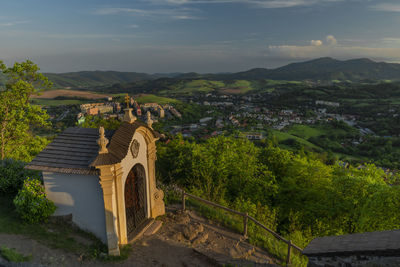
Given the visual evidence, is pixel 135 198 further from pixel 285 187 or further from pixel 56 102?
pixel 56 102

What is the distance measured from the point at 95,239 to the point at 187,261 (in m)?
3.38

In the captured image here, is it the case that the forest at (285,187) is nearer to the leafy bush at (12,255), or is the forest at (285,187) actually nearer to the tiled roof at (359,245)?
the tiled roof at (359,245)

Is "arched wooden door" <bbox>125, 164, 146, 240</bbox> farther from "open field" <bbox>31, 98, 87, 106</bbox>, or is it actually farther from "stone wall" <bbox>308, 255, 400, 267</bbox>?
"open field" <bbox>31, 98, 87, 106</bbox>

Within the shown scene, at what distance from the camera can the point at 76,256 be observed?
828cm

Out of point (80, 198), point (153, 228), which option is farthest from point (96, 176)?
point (153, 228)

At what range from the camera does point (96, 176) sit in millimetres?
8789

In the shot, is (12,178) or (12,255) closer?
(12,255)

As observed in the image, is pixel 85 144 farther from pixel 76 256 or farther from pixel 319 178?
pixel 319 178

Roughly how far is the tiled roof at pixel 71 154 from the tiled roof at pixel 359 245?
706cm

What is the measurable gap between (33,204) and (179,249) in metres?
5.52

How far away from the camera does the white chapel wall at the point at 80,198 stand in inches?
A: 352

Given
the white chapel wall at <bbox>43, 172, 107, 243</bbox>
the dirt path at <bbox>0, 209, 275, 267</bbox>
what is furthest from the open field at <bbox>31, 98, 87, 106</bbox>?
the dirt path at <bbox>0, 209, 275, 267</bbox>

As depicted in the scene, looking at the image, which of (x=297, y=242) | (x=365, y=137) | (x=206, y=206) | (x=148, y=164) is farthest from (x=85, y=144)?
(x=365, y=137)

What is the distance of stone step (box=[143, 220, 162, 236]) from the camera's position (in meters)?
10.6
